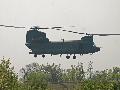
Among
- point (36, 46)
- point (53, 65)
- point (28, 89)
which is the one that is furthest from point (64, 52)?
point (53, 65)

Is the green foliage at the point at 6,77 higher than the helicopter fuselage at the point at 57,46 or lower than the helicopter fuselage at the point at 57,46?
lower

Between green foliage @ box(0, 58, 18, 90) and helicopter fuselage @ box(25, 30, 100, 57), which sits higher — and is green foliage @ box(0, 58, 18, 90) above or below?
below

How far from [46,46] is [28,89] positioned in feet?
29.4

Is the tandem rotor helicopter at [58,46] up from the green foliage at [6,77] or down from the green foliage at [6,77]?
up

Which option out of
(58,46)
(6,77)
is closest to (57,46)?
(58,46)

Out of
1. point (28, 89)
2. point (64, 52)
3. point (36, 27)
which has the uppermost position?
point (36, 27)

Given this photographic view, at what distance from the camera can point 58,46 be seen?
56.2 m

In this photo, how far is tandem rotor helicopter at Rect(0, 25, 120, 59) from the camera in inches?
2174

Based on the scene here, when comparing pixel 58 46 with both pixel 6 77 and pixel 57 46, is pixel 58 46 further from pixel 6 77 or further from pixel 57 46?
pixel 6 77

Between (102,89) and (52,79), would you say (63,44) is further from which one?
(52,79)

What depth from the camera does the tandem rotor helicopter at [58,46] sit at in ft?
181

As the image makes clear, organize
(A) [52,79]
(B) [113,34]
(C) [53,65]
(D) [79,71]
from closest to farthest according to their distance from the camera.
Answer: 1. (B) [113,34]
2. (D) [79,71]
3. (A) [52,79]
4. (C) [53,65]

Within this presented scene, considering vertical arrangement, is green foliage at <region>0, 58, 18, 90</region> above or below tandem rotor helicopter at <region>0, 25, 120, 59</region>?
below

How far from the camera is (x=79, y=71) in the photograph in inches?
6304
